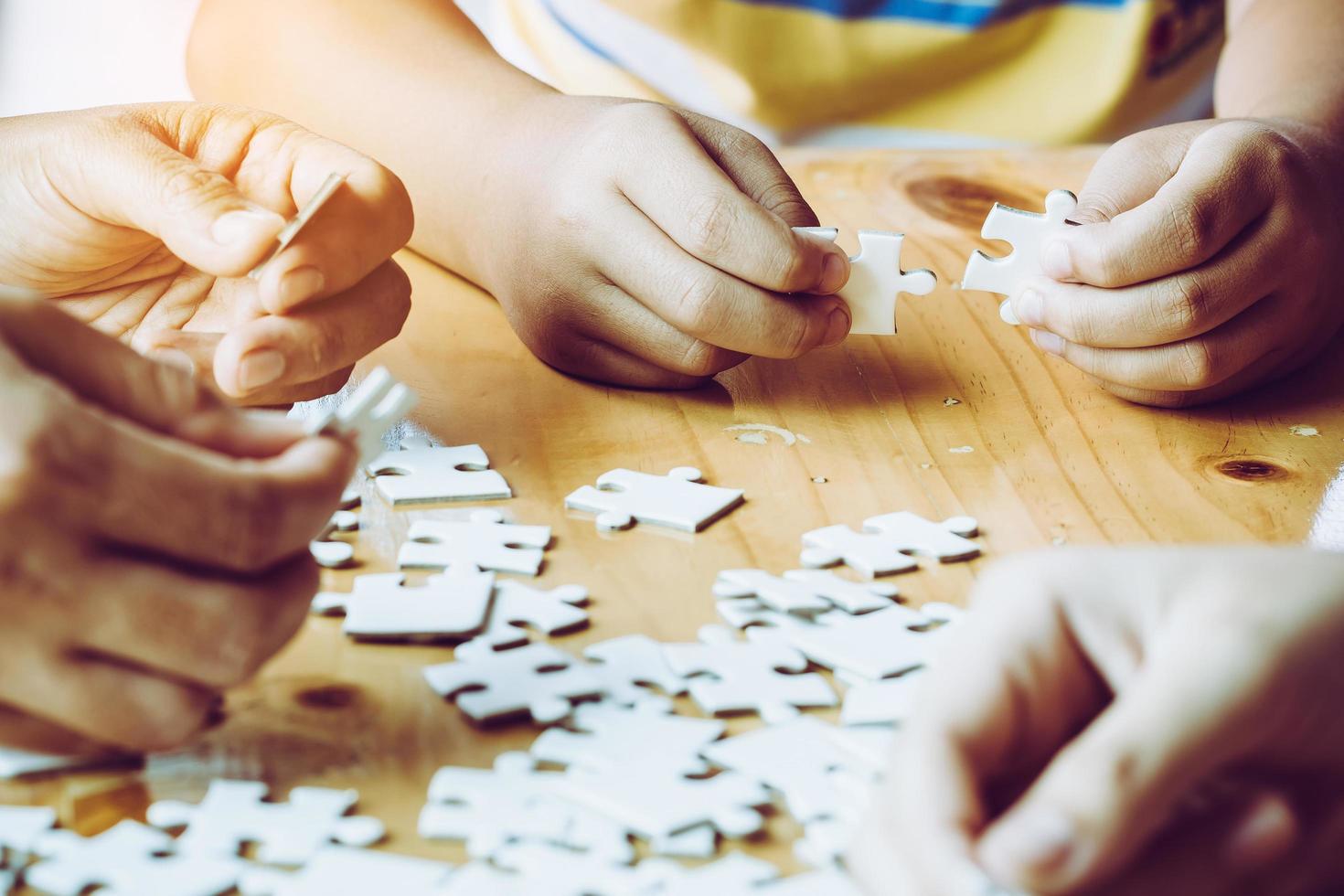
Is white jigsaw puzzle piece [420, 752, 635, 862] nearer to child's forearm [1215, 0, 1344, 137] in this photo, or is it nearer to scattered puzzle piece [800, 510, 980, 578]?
scattered puzzle piece [800, 510, 980, 578]

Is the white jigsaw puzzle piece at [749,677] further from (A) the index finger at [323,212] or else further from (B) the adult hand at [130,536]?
(A) the index finger at [323,212]

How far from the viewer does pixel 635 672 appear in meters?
0.81

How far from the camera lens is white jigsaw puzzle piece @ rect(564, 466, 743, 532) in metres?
1.01

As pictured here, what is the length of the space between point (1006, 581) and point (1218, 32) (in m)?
1.89

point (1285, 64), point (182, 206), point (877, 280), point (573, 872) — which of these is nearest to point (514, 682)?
point (573, 872)

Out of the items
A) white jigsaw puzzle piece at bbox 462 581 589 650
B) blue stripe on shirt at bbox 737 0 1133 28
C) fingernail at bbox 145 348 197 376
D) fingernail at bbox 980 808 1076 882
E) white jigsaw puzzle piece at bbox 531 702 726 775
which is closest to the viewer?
fingernail at bbox 980 808 1076 882

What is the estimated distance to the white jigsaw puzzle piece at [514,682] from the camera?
76 centimetres

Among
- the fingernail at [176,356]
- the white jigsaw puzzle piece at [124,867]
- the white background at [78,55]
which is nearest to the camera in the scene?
the white jigsaw puzzle piece at [124,867]

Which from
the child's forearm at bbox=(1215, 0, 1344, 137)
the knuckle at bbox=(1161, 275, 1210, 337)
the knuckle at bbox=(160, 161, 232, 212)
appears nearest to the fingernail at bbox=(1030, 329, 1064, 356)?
the knuckle at bbox=(1161, 275, 1210, 337)

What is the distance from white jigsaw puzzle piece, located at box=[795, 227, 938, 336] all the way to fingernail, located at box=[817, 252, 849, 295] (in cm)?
2

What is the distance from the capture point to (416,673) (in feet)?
2.66

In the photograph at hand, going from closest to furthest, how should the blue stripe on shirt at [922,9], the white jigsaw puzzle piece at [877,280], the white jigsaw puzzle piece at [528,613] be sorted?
1. the white jigsaw puzzle piece at [528,613]
2. the white jigsaw puzzle piece at [877,280]
3. the blue stripe on shirt at [922,9]

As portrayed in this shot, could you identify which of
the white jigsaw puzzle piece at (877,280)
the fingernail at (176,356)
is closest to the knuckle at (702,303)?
the white jigsaw puzzle piece at (877,280)

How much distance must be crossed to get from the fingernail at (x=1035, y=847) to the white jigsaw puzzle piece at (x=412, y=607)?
1.43 ft
